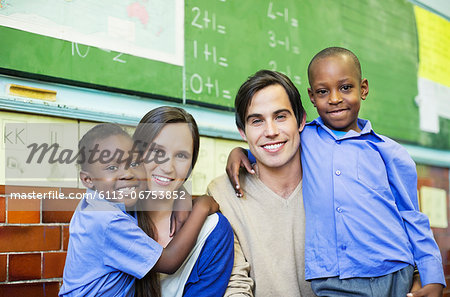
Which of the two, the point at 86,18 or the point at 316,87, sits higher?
the point at 86,18

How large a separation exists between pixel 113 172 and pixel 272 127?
658 millimetres

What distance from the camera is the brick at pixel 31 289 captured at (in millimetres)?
1789

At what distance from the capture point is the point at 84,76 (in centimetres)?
204

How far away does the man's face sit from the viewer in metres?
1.90

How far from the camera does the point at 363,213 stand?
1.74 metres

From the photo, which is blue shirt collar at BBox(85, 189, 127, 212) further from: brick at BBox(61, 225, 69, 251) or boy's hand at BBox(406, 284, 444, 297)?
boy's hand at BBox(406, 284, 444, 297)

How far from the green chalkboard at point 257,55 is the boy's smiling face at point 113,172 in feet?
1.67

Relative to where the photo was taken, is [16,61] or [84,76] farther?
[84,76]

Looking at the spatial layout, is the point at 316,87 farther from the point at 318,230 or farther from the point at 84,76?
the point at 84,76

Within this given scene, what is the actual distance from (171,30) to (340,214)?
1281 millimetres

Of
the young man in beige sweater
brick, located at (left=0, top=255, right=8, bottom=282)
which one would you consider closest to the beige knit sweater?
the young man in beige sweater

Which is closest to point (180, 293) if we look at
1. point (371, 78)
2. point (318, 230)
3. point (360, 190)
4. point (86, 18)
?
point (318, 230)

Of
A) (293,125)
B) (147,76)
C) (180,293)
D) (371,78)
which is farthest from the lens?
(371,78)

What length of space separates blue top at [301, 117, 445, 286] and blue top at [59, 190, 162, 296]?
0.64 m
